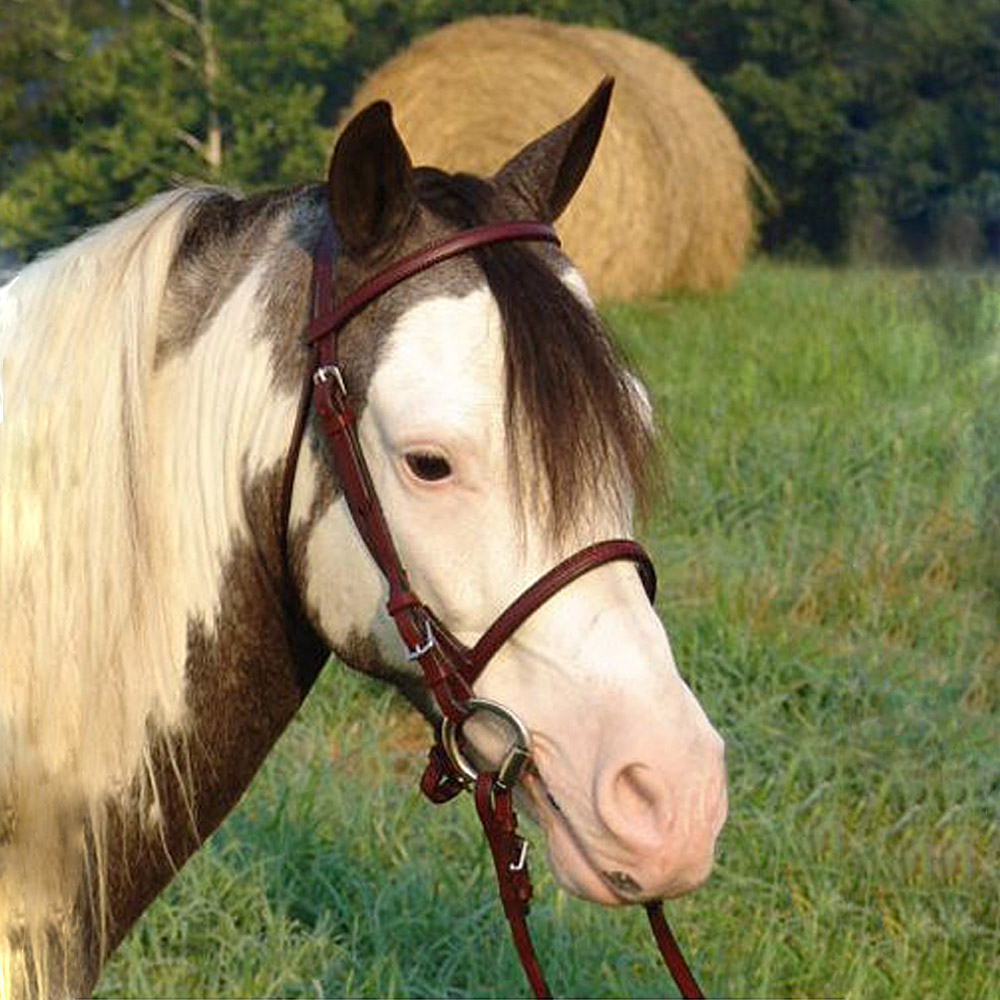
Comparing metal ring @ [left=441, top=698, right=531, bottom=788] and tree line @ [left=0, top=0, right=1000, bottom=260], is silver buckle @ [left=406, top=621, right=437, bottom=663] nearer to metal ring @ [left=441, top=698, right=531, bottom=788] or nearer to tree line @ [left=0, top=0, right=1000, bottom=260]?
metal ring @ [left=441, top=698, right=531, bottom=788]

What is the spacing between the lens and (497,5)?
25172 millimetres

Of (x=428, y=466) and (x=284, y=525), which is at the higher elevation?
(x=428, y=466)

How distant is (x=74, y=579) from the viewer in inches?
70.9

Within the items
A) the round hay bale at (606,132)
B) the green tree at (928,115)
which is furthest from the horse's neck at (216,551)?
the green tree at (928,115)

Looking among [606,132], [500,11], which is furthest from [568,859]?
[500,11]

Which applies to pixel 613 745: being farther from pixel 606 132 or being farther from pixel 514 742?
pixel 606 132

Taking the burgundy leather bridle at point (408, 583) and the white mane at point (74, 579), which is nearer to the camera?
the burgundy leather bridle at point (408, 583)

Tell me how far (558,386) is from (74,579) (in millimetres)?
541

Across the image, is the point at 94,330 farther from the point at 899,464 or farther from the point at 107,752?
the point at 899,464

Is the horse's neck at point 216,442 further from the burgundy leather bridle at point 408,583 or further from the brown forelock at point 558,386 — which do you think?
the brown forelock at point 558,386

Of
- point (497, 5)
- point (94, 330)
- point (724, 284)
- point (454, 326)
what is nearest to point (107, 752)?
point (94, 330)

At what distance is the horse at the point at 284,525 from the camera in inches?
65.9

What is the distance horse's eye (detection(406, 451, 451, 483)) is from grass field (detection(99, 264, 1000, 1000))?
1.63 ft

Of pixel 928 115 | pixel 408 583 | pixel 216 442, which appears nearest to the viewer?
pixel 408 583
